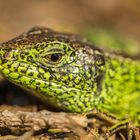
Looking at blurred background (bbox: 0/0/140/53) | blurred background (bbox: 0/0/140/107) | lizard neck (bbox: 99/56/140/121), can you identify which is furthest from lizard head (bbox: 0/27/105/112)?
blurred background (bbox: 0/0/140/53)

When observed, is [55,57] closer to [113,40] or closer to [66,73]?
[66,73]

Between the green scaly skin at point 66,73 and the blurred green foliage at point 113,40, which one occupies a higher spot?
the blurred green foliage at point 113,40

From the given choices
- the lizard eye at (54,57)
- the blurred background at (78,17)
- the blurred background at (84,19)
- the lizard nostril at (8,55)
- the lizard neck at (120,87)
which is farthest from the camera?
the blurred background at (78,17)

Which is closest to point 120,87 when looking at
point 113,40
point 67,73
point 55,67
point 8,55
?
point 67,73

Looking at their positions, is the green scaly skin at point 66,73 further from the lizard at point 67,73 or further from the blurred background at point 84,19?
the blurred background at point 84,19

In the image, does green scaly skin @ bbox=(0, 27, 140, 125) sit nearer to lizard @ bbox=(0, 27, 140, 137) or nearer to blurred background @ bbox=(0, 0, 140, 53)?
lizard @ bbox=(0, 27, 140, 137)

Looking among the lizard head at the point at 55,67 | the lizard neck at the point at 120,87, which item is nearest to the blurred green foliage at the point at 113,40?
the lizard neck at the point at 120,87
